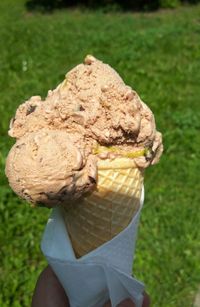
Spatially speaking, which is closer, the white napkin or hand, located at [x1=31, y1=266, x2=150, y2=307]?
the white napkin

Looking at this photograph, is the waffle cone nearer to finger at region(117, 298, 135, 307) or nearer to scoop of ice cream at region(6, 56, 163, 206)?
scoop of ice cream at region(6, 56, 163, 206)

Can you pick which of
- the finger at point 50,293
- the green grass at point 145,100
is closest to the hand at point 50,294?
the finger at point 50,293

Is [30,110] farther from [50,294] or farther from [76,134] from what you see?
[50,294]

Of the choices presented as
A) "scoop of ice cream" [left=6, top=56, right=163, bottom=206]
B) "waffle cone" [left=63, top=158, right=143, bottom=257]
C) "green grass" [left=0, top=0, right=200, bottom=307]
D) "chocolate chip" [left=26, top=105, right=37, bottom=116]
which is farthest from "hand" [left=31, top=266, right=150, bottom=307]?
"green grass" [left=0, top=0, right=200, bottom=307]

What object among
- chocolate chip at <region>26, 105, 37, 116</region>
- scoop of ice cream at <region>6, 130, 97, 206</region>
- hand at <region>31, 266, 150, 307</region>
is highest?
chocolate chip at <region>26, 105, 37, 116</region>

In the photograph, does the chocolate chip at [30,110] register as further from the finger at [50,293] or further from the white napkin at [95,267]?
the finger at [50,293]

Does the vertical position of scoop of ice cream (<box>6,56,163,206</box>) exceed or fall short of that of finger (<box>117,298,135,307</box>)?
it exceeds it
